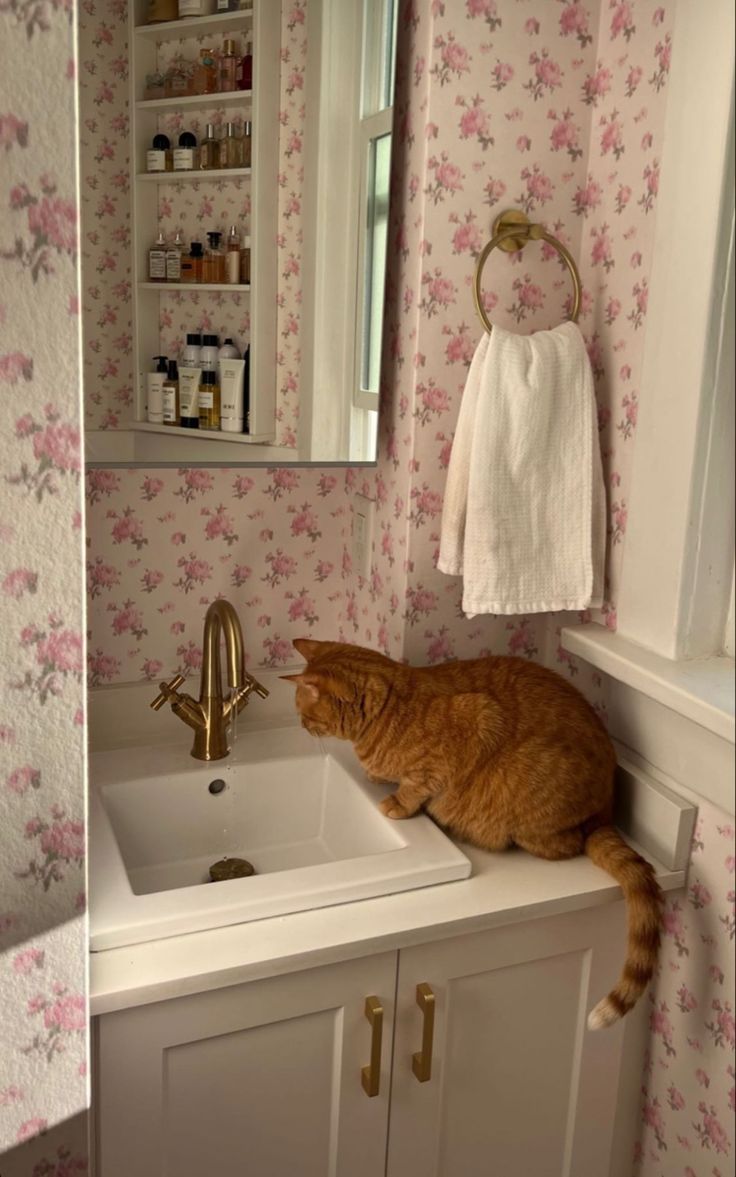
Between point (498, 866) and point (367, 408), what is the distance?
2.38 ft

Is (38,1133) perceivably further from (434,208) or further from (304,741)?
(434,208)

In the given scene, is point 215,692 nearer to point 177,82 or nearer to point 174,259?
point 174,259

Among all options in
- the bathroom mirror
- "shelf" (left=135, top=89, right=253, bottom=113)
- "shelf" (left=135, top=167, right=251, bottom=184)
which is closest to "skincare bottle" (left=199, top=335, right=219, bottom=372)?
the bathroom mirror

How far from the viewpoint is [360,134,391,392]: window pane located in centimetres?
154

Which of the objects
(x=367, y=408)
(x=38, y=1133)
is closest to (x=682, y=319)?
(x=367, y=408)

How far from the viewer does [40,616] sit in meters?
1.02

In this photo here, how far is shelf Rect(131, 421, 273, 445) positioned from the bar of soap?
671mm

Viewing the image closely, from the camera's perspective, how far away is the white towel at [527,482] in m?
1.46

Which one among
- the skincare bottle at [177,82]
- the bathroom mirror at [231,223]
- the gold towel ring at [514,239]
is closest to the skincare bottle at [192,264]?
the bathroom mirror at [231,223]

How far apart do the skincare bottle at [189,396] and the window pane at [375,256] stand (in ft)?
0.85

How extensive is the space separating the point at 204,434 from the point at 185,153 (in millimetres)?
408

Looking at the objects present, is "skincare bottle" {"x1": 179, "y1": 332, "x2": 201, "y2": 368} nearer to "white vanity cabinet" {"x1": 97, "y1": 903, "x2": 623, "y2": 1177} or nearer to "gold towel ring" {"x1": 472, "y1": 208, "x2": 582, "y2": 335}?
"gold towel ring" {"x1": 472, "y1": 208, "x2": 582, "y2": 335}

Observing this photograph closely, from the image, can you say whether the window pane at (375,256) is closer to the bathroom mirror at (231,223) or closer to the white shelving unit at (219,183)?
the bathroom mirror at (231,223)

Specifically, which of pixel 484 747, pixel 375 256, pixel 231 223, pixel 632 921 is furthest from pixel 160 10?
pixel 632 921
